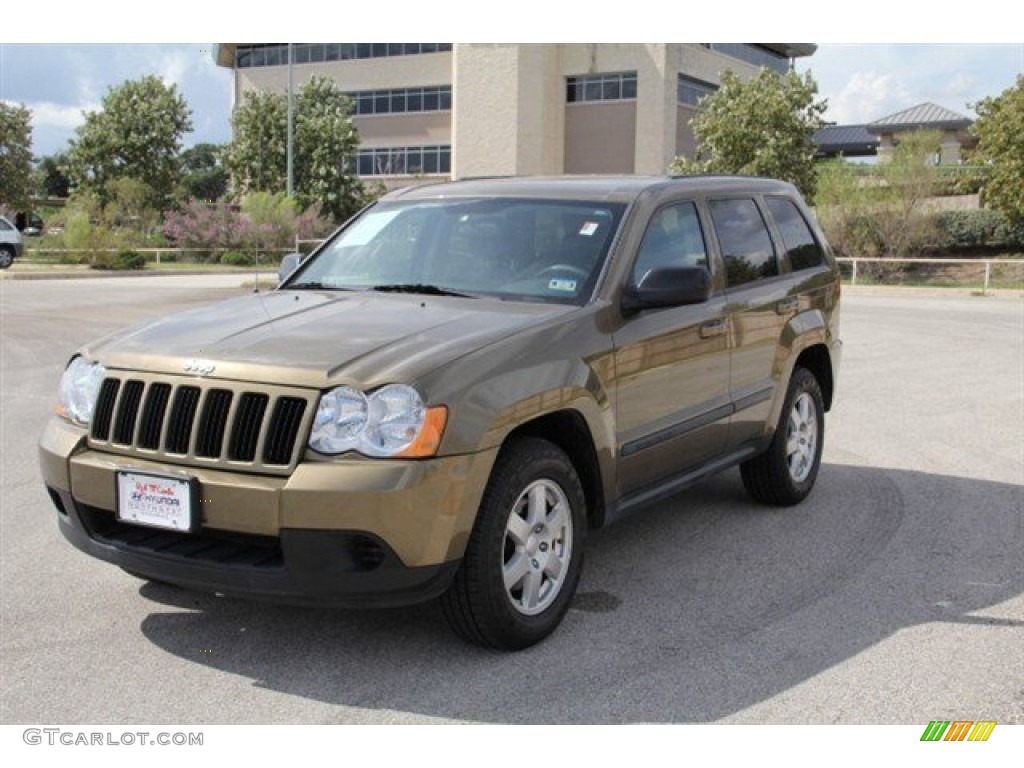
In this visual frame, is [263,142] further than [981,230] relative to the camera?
Yes

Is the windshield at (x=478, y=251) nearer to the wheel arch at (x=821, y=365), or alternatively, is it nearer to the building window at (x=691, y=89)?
the wheel arch at (x=821, y=365)

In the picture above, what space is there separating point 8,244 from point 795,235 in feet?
110

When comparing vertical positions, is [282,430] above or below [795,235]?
below

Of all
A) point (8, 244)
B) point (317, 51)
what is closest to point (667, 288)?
point (8, 244)

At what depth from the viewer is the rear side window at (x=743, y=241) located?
5.89 m

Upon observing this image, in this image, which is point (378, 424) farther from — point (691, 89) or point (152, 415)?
point (691, 89)

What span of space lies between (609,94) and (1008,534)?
181ft

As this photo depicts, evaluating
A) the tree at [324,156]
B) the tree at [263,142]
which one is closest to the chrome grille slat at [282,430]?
the tree at [324,156]

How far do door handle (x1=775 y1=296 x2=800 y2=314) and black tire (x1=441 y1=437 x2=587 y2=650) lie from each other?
221 cm

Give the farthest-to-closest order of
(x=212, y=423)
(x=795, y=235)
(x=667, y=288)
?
1. (x=795, y=235)
2. (x=667, y=288)
3. (x=212, y=423)

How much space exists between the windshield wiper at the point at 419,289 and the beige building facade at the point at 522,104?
1946 inches

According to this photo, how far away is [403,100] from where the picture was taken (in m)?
65.5

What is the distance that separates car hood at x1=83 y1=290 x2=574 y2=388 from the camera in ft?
12.9
